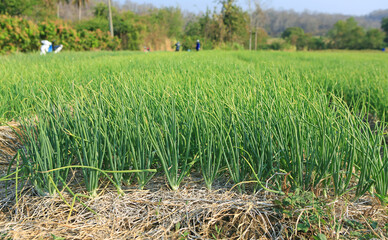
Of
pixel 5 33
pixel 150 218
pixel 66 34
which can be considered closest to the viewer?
pixel 150 218

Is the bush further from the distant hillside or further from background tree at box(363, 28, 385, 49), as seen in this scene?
the distant hillside

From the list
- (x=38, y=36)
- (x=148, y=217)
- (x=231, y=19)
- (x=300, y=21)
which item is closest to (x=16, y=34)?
(x=38, y=36)

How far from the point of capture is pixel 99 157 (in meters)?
1.30

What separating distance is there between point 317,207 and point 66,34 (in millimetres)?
16634

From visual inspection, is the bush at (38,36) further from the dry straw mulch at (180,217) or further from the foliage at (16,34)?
the dry straw mulch at (180,217)

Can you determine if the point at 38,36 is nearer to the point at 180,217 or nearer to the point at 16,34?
the point at 16,34

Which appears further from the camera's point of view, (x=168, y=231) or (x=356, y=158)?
(x=356, y=158)

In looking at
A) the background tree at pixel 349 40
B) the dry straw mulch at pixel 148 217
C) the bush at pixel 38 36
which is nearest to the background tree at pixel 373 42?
the background tree at pixel 349 40

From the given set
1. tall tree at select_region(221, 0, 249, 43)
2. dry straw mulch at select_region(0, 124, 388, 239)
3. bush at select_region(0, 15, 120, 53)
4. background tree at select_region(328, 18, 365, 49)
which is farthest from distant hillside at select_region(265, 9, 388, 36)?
dry straw mulch at select_region(0, 124, 388, 239)

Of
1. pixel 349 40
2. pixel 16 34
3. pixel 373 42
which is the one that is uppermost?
pixel 349 40

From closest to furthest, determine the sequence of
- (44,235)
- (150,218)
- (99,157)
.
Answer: (44,235)
(150,218)
(99,157)

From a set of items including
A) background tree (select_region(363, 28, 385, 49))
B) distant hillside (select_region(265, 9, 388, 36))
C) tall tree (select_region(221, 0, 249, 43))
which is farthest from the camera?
distant hillside (select_region(265, 9, 388, 36))

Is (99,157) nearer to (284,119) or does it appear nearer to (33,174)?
(33,174)

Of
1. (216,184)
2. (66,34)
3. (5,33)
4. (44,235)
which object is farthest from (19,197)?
(66,34)
